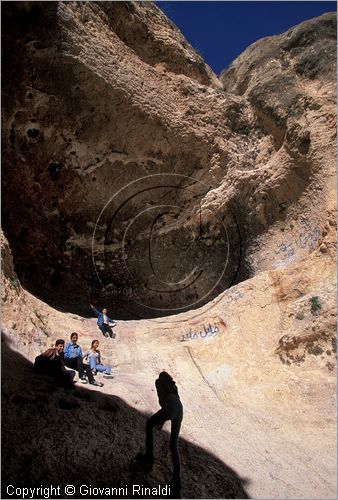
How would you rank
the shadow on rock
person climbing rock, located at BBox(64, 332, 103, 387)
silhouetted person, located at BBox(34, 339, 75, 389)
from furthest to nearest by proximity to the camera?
1. person climbing rock, located at BBox(64, 332, 103, 387)
2. silhouetted person, located at BBox(34, 339, 75, 389)
3. the shadow on rock

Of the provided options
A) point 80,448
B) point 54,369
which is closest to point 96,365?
point 54,369

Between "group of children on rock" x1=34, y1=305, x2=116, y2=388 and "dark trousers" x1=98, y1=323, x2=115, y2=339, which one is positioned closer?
"group of children on rock" x1=34, y1=305, x2=116, y2=388

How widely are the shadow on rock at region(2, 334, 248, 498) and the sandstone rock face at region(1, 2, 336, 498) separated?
37 millimetres

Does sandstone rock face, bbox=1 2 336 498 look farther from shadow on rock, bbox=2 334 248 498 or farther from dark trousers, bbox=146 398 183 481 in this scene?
dark trousers, bbox=146 398 183 481

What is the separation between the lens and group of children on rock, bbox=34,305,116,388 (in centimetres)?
507

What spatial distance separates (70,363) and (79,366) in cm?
16

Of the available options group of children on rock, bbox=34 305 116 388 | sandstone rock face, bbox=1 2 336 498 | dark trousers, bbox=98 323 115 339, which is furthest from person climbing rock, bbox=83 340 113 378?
dark trousers, bbox=98 323 115 339

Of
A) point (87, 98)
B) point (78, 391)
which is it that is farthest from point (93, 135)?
point (78, 391)

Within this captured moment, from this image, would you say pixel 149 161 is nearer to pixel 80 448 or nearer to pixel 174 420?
pixel 174 420

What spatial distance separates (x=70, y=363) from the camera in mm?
5992

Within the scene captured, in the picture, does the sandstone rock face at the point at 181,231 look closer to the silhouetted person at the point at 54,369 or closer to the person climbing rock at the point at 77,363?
the silhouetted person at the point at 54,369

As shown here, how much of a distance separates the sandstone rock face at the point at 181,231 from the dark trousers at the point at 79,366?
33 cm

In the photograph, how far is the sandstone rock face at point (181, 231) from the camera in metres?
5.52

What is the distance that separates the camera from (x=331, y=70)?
9016 mm
